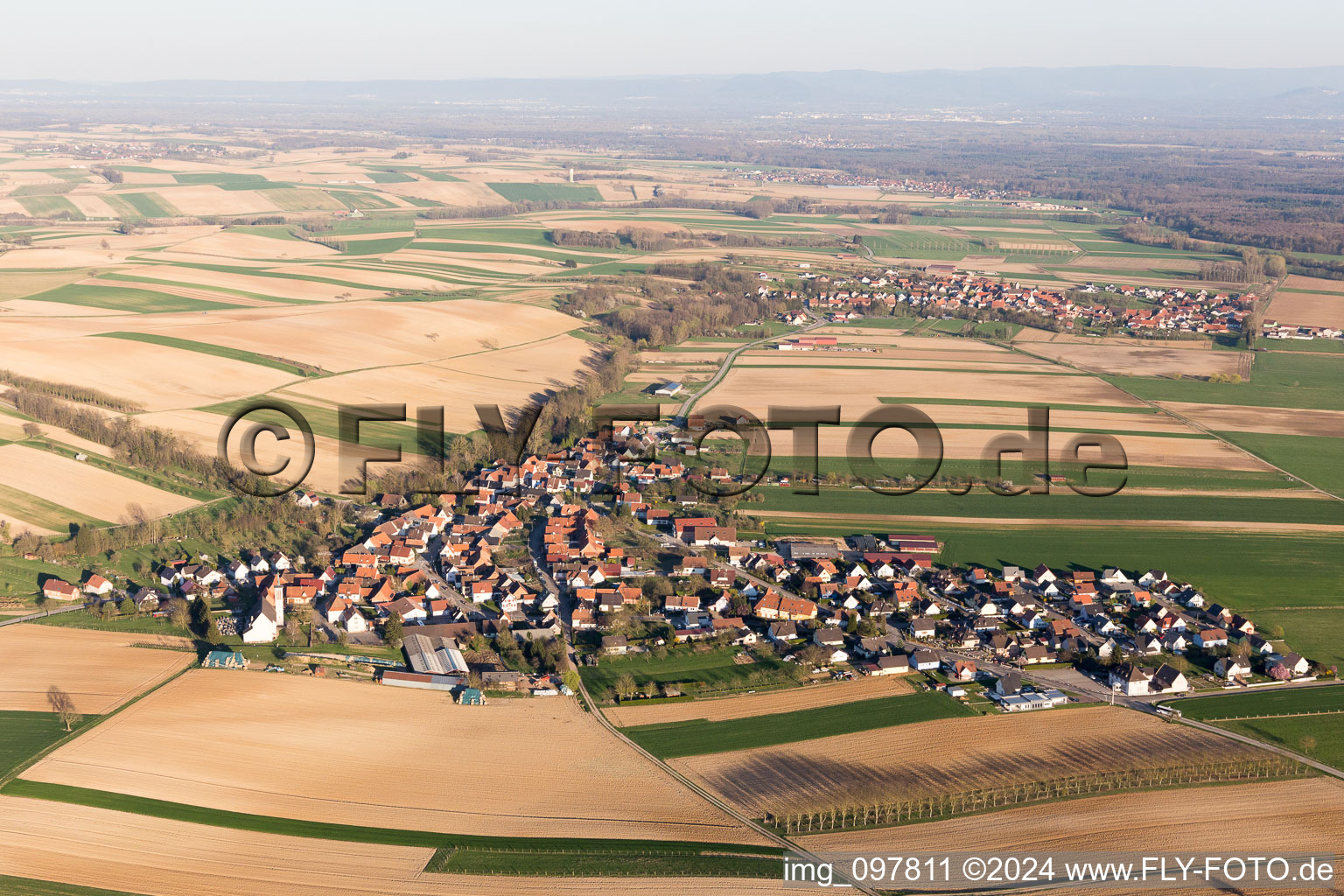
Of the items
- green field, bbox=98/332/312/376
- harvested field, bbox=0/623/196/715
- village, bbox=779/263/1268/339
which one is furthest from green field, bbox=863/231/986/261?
harvested field, bbox=0/623/196/715

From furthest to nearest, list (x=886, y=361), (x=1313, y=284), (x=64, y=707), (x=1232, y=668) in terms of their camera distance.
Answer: (x=1313, y=284) → (x=886, y=361) → (x=1232, y=668) → (x=64, y=707)

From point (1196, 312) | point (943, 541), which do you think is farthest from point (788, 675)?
point (1196, 312)

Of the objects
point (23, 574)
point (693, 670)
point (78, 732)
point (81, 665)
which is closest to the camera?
point (78, 732)

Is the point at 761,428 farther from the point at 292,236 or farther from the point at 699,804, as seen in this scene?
the point at 292,236

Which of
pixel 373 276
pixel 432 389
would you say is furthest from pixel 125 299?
pixel 432 389

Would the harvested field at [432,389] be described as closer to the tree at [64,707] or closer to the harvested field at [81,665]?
the harvested field at [81,665]

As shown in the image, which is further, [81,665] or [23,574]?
[23,574]

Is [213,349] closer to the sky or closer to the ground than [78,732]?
closer to the sky

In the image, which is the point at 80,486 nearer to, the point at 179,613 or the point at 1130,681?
the point at 179,613
